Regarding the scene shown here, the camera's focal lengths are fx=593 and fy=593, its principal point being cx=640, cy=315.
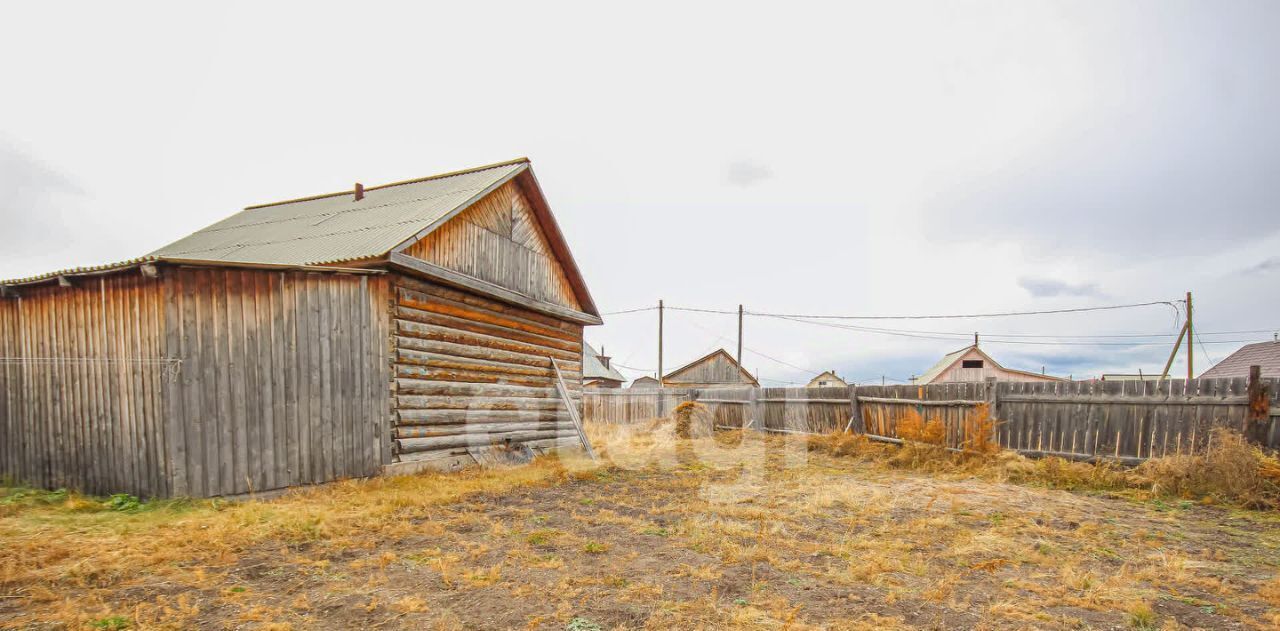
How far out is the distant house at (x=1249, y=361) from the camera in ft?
75.0

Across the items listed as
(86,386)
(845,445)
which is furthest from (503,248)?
(845,445)

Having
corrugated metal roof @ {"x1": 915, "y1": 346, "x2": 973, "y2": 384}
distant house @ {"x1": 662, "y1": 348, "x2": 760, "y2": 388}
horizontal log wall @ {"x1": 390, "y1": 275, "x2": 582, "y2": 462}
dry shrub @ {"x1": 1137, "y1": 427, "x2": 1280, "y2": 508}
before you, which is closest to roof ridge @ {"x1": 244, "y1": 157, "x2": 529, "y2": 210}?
horizontal log wall @ {"x1": 390, "y1": 275, "x2": 582, "y2": 462}

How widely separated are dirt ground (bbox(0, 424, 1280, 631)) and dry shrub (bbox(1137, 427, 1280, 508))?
1.60 ft

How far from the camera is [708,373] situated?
42875 mm

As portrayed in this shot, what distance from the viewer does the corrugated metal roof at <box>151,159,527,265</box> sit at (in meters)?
10.2

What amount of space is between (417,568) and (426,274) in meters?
5.73

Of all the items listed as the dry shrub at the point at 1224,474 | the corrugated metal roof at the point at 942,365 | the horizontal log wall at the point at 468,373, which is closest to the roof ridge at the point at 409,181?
the horizontal log wall at the point at 468,373

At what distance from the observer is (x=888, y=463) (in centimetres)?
1209

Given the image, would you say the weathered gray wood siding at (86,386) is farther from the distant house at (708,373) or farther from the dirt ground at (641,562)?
the distant house at (708,373)

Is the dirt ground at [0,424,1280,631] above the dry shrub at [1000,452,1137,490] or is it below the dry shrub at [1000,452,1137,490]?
above

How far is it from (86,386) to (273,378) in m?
2.32

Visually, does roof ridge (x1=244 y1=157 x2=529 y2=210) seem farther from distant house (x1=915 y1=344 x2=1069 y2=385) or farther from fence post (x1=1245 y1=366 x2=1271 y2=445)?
distant house (x1=915 y1=344 x2=1069 y2=385)

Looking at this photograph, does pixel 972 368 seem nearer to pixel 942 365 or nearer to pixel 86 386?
pixel 942 365

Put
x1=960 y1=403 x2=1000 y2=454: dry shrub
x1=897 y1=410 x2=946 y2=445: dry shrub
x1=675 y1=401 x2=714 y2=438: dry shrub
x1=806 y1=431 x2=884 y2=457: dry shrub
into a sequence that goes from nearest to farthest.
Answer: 1. x1=960 y1=403 x2=1000 y2=454: dry shrub
2. x1=897 y1=410 x2=946 y2=445: dry shrub
3. x1=806 y1=431 x2=884 y2=457: dry shrub
4. x1=675 y1=401 x2=714 y2=438: dry shrub
